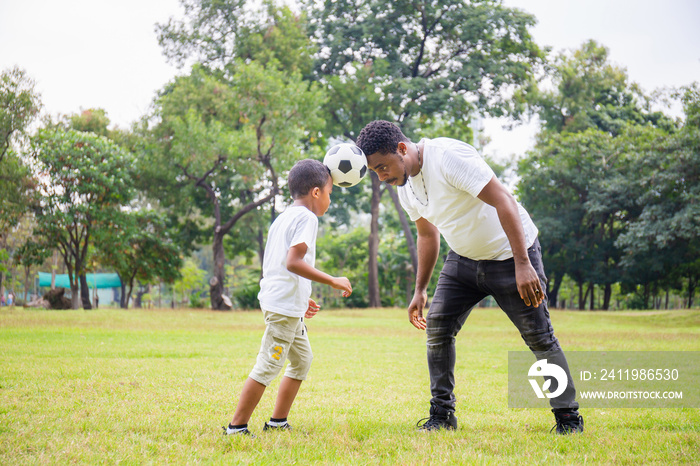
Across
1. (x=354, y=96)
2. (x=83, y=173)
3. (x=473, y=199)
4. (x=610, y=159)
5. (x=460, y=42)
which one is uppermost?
(x=460, y=42)

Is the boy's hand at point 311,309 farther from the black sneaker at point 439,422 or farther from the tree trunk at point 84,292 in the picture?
the tree trunk at point 84,292

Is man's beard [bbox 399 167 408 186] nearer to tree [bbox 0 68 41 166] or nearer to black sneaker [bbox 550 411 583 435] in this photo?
black sneaker [bbox 550 411 583 435]

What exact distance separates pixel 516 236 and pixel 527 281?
0.27m

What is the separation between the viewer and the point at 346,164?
148 inches

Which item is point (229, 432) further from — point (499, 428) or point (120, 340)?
point (120, 340)

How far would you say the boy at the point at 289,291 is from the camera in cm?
329

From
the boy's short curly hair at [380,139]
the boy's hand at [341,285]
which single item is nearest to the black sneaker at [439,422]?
the boy's hand at [341,285]

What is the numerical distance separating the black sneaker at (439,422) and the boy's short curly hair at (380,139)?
5.74ft

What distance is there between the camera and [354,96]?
24.6 m

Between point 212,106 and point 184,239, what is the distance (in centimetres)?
766

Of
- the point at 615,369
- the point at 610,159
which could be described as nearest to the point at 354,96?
the point at 610,159

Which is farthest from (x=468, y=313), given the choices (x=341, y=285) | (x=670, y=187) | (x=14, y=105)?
(x=670, y=187)

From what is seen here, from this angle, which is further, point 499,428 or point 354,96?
point 354,96

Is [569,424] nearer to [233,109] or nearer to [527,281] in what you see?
[527,281]
